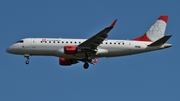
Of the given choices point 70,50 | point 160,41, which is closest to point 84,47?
point 70,50

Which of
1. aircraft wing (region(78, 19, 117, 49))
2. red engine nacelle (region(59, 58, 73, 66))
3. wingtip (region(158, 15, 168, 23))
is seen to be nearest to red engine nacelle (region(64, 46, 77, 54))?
aircraft wing (region(78, 19, 117, 49))

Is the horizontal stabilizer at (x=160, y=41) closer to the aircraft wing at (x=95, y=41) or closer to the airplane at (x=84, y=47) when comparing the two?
the airplane at (x=84, y=47)

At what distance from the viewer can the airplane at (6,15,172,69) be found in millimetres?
74562

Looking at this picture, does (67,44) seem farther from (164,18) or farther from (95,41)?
(164,18)

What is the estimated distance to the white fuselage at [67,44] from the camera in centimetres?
7531

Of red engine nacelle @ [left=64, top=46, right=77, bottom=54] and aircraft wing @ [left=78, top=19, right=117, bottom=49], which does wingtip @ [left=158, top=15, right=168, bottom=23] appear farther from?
red engine nacelle @ [left=64, top=46, right=77, bottom=54]

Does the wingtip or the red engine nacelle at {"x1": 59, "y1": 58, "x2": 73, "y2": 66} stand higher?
the wingtip

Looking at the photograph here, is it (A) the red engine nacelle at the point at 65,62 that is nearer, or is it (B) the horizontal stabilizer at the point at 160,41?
(B) the horizontal stabilizer at the point at 160,41

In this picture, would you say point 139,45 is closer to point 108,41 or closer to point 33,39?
point 108,41

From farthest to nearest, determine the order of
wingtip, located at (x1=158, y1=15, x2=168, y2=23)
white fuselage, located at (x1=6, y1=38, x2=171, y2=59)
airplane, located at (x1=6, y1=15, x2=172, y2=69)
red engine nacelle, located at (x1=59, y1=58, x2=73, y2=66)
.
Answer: wingtip, located at (x1=158, y1=15, x2=168, y2=23) → red engine nacelle, located at (x1=59, y1=58, x2=73, y2=66) → white fuselage, located at (x1=6, y1=38, x2=171, y2=59) → airplane, located at (x1=6, y1=15, x2=172, y2=69)

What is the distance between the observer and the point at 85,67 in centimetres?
7700

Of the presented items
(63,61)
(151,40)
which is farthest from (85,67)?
(151,40)

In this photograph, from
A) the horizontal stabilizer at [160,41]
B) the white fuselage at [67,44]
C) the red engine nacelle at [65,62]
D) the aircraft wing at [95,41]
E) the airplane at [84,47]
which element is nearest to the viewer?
the aircraft wing at [95,41]

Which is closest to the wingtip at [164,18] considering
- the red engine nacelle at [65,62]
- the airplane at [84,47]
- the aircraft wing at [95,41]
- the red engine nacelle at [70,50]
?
the airplane at [84,47]
